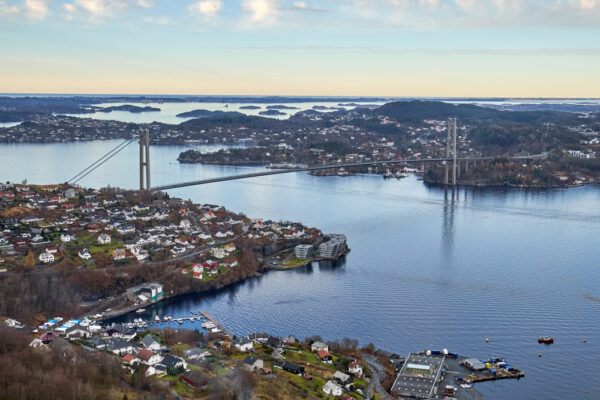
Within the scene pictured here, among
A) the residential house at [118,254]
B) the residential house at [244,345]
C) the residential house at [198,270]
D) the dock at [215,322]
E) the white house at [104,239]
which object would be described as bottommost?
the dock at [215,322]

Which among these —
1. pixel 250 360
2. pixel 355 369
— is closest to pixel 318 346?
pixel 355 369

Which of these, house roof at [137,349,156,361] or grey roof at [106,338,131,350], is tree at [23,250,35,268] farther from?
house roof at [137,349,156,361]

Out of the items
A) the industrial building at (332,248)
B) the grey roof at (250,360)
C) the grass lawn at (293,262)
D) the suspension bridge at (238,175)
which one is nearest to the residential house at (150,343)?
the grey roof at (250,360)

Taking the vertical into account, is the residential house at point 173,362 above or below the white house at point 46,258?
below

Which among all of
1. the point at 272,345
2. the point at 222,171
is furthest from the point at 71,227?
the point at 222,171

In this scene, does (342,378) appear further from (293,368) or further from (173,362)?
(173,362)

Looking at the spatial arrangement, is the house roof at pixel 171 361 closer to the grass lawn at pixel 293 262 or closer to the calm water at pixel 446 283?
the calm water at pixel 446 283
